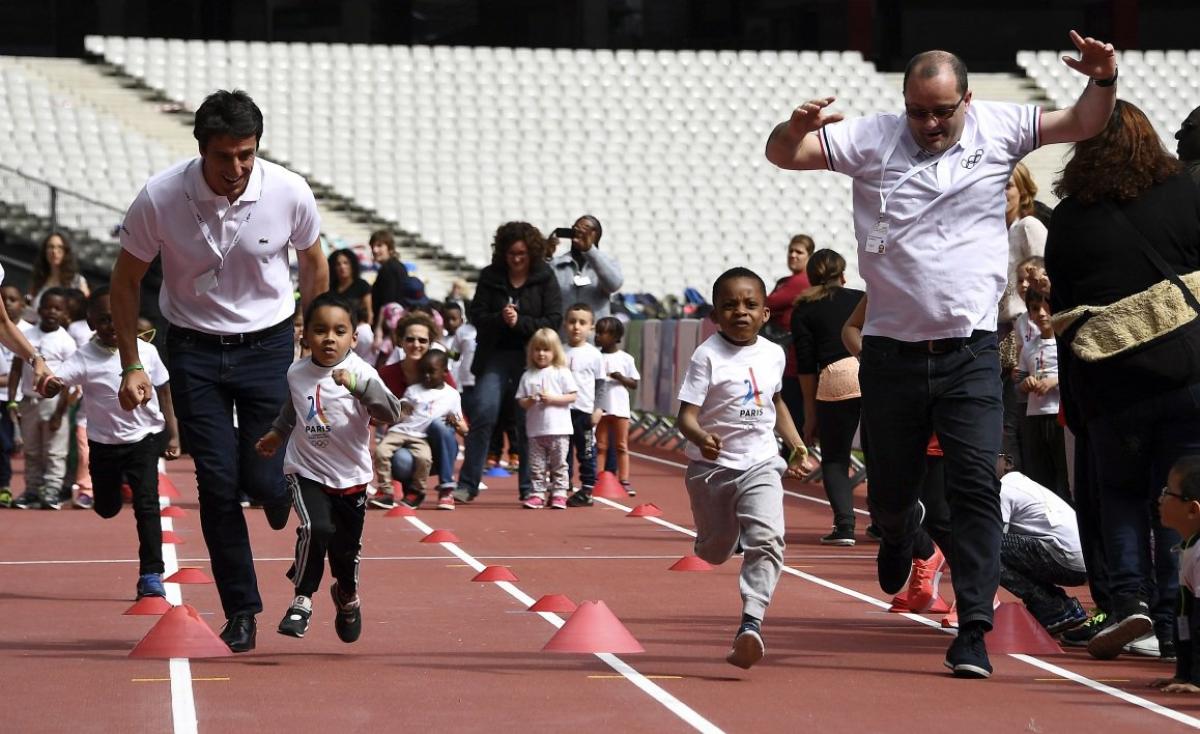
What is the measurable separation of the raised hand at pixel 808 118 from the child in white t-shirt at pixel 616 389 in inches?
358

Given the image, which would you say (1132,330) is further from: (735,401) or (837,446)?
(837,446)

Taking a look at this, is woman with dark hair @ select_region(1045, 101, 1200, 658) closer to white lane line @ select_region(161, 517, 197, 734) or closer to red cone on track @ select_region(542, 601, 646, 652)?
red cone on track @ select_region(542, 601, 646, 652)

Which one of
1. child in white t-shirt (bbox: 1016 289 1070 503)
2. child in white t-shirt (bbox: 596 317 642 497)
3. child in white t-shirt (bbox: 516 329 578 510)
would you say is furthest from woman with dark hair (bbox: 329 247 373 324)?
child in white t-shirt (bbox: 1016 289 1070 503)

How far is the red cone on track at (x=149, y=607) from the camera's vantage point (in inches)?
332

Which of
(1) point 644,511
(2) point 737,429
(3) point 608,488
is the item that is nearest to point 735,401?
(2) point 737,429

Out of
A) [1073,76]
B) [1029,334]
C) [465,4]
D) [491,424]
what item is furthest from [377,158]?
[1029,334]

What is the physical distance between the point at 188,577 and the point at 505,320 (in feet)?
15.9

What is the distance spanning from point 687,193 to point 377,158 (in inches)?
218

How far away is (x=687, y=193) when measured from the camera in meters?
35.4

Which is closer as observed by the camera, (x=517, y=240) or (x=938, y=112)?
(x=938, y=112)

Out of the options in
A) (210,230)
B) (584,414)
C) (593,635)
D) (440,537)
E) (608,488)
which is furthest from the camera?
(608,488)

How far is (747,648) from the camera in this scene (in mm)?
6441

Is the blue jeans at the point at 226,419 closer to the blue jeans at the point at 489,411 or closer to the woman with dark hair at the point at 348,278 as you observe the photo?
the blue jeans at the point at 489,411

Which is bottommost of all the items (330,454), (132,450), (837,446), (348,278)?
(837,446)
